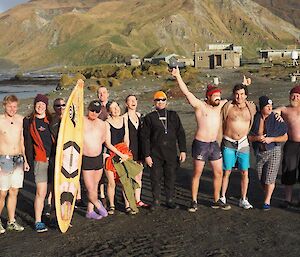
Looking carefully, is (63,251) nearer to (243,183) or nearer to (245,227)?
(245,227)

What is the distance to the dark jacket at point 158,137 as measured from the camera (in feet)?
24.5

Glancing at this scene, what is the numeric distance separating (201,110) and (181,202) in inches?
74.4

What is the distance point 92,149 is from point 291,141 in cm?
330

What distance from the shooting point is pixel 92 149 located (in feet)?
23.0

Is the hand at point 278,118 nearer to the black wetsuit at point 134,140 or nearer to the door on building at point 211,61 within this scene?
the black wetsuit at point 134,140

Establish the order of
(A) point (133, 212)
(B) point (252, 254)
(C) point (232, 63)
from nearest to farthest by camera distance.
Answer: (B) point (252, 254)
(A) point (133, 212)
(C) point (232, 63)

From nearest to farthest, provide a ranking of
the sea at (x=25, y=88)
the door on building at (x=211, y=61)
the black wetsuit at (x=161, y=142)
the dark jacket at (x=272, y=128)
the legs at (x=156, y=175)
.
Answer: the dark jacket at (x=272, y=128) → the black wetsuit at (x=161, y=142) → the legs at (x=156, y=175) → the sea at (x=25, y=88) → the door on building at (x=211, y=61)

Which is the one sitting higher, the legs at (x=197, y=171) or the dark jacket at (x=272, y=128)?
the dark jacket at (x=272, y=128)

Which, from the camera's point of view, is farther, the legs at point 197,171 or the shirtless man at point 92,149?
the legs at point 197,171

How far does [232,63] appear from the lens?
75375 mm

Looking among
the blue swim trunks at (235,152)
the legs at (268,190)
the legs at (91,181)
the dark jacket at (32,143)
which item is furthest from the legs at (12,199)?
the legs at (268,190)

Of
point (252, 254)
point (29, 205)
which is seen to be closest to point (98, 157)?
point (29, 205)

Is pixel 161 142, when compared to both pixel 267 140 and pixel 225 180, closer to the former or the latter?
pixel 225 180

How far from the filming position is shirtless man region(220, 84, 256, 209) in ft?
24.0
